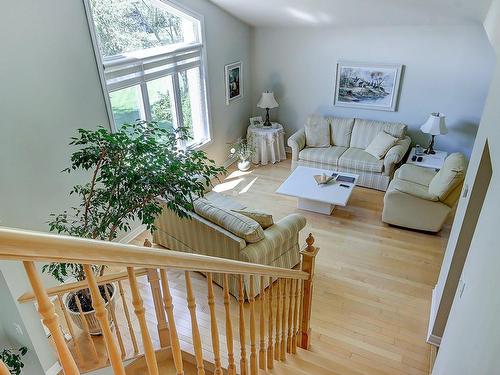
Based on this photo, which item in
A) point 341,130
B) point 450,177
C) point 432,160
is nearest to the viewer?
point 450,177

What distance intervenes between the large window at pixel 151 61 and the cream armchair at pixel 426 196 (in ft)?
10.1

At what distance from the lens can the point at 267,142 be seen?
6.46 m

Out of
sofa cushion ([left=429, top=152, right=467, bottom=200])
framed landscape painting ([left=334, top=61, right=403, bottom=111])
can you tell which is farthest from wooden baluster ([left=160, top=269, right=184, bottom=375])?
framed landscape painting ([left=334, top=61, right=403, bottom=111])

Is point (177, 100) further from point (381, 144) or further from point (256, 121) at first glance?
point (381, 144)

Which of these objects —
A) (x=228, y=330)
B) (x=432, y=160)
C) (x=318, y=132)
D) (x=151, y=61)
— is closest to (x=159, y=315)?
(x=228, y=330)

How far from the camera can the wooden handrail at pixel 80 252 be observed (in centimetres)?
61

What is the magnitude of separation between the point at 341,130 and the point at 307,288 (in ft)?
13.1

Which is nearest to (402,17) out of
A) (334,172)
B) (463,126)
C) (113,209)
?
(463,126)

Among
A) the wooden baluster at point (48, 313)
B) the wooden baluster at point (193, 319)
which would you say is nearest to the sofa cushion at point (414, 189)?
the wooden baluster at point (193, 319)

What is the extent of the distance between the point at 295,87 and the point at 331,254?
3549mm

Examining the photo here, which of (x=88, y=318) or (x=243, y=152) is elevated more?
(x=243, y=152)

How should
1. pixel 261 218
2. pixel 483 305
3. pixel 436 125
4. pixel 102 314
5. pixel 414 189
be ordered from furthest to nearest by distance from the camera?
pixel 436 125
pixel 414 189
pixel 261 218
pixel 483 305
pixel 102 314

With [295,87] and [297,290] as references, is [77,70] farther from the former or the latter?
[295,87]

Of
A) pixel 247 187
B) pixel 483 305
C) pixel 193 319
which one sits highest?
pixel 193 319
